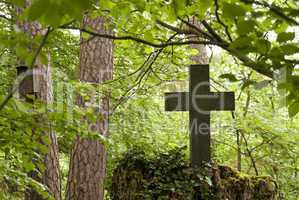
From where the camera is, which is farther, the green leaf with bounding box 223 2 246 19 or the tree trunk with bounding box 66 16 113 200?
the tree trunk with bounding box 66 16 113 200

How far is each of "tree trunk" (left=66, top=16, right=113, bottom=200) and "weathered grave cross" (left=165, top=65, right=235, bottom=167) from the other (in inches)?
52.3

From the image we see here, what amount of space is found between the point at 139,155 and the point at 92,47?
1983 millimetres

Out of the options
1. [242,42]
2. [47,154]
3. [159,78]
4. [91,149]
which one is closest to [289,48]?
[242,42]

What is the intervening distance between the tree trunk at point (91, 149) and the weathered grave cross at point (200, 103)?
4.36 ft

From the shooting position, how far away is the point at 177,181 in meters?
4.84

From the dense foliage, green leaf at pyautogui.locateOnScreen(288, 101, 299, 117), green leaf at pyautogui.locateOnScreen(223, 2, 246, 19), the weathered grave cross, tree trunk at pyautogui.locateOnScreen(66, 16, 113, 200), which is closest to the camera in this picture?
green leaf at pyautogui.locateOnScreen(223, 2, 246, 19)

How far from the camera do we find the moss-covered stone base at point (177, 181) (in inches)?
189

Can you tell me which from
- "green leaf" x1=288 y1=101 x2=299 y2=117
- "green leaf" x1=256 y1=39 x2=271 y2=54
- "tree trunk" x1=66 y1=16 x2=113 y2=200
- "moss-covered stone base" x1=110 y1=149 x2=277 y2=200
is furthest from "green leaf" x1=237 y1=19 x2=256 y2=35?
"tree trunk" x1=66 y1=16 x2=113 y2=200

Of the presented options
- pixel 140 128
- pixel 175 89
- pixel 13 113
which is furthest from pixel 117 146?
pixel 13 113

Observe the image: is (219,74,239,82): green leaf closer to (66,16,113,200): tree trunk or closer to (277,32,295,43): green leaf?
(277,32,295,43): green leaf

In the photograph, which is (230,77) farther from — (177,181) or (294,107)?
(177,181)

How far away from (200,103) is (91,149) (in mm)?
1829

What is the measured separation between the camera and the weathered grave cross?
17.0 feet

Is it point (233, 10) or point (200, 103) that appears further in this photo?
point (200, 103)
